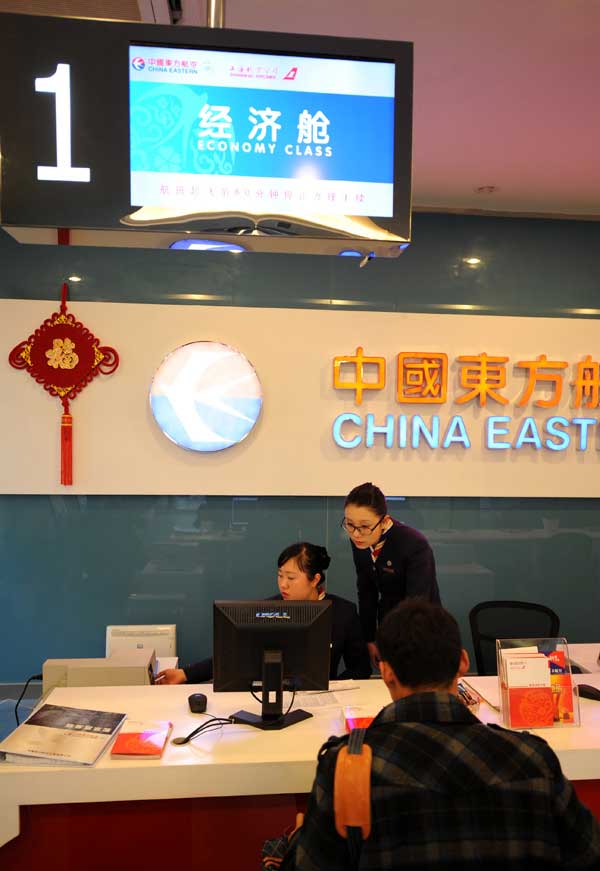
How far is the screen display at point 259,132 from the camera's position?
195 cm

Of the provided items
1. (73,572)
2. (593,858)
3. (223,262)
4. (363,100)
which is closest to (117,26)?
(363,100)

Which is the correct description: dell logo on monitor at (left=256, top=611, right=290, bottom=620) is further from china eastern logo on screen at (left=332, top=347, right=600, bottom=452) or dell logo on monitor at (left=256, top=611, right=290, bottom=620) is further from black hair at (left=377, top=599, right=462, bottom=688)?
china eastern logo on screen at (left=332, top=347, right=600, bottom=452)

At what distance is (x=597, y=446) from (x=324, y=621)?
10.4ft

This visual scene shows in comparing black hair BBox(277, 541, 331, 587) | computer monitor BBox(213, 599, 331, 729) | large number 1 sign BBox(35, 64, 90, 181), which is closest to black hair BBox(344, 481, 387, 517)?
black hair BBox(277, 541, 331, 587)

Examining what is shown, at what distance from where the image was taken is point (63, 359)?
456 centimetres

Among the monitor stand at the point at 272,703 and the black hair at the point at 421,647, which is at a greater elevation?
the black hair at the point at 421,647

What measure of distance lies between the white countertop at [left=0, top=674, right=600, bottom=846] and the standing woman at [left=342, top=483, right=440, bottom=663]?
906 millimetres

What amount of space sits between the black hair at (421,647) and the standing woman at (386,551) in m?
1.62

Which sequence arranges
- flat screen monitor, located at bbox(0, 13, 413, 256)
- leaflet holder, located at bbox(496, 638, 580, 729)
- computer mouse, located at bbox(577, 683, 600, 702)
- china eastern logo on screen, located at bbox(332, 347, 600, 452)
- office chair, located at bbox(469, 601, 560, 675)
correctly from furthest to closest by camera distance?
china eastern logo on screen, located at bbox(332, 347, 600, 452)
office chair, located at bbox(469, 601, 560, 675)
computer mouse, located at bbox(577, 683, 600, 702)
leaflet holder, located at bbox(496, 638, 580, 729)
flat screen monitor, located at bbox(0, 13, 413, 256)

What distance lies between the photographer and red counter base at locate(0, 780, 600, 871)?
2121 mm

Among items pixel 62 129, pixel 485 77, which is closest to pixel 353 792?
pixel 62 129

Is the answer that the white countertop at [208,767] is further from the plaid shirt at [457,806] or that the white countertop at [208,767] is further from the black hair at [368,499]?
the black hair at [368,499]

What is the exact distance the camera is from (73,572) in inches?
185

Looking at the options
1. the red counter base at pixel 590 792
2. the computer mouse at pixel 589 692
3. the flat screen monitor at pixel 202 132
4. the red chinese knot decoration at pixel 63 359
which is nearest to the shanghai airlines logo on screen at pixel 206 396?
the red chinese knot decoration at pixel 63 359
